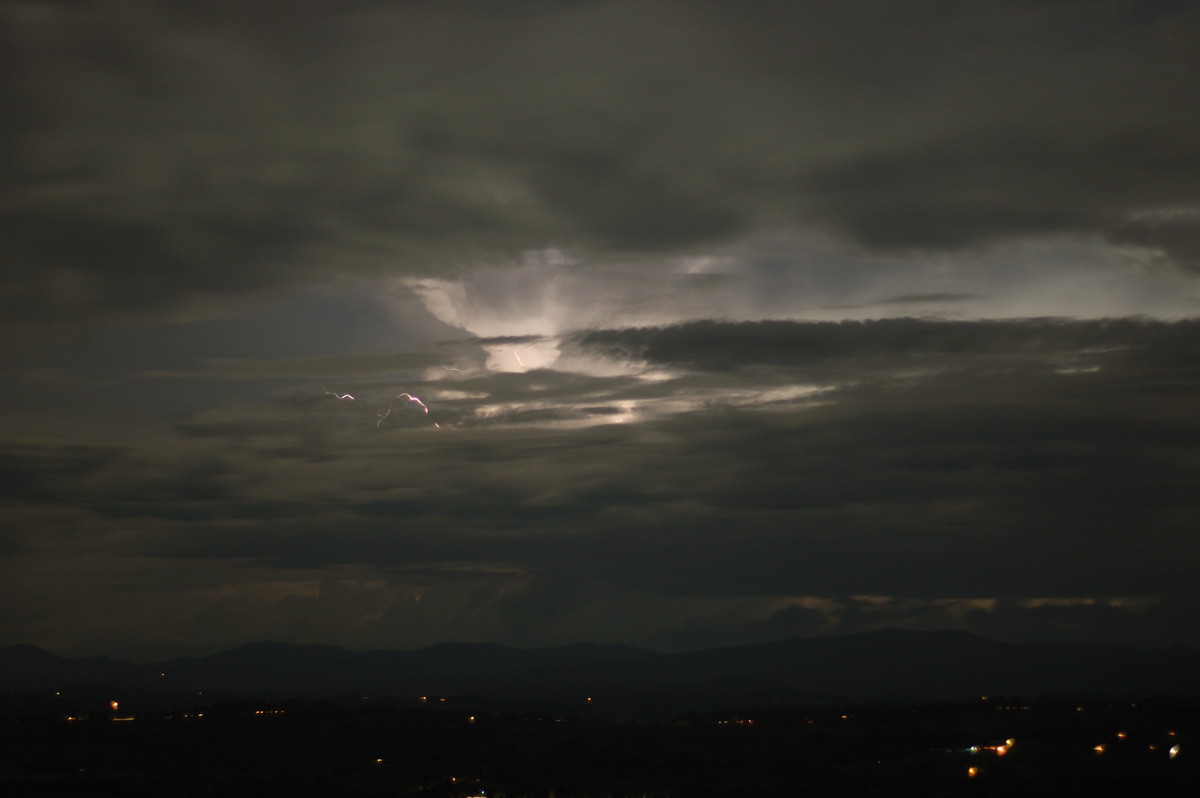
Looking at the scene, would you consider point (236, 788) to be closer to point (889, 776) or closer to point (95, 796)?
point (95, 796)

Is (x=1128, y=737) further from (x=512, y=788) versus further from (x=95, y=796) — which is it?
(x=95, y=796)

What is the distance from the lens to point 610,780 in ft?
544

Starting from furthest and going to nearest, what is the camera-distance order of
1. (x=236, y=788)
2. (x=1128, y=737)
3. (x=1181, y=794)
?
(x=1128, y=737) → (x=236, y=788) → (x=1181, y=794)

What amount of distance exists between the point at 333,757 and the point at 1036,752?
11510cm

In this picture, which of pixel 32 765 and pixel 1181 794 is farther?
pixel 32 765

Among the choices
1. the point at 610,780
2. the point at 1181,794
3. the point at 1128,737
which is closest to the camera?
the point at 1181,794

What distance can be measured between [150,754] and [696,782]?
98.3 meters

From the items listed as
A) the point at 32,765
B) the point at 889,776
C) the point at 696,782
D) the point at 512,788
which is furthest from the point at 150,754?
the point at 889,776

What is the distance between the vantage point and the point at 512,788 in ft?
505

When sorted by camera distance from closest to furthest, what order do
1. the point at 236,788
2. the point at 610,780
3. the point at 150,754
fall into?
the point at 236,788 → the point at 610,780 → the point at 150,754

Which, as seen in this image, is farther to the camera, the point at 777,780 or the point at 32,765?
the point at 32,765

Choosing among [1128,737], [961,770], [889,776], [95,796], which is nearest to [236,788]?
[95,796]

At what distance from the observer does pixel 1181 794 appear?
418 feet

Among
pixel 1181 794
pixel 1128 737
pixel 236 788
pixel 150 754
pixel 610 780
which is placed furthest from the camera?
pixel 150 754
